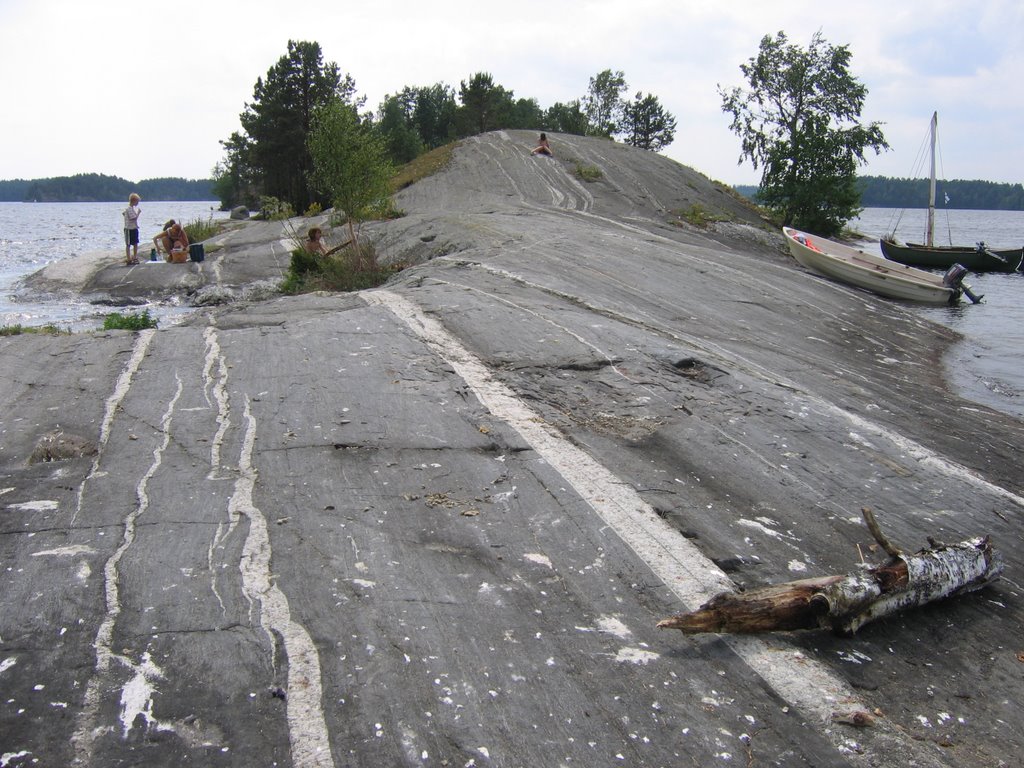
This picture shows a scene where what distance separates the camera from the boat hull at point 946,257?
34.9 metres

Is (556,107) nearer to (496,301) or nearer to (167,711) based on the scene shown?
(496,301)

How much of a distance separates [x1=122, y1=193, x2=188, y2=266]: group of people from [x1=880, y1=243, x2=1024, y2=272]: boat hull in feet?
97.6

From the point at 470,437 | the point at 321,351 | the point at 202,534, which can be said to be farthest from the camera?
the point at 321,351

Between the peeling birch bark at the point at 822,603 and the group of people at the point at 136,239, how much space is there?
2058 cm

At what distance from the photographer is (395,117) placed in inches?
2414

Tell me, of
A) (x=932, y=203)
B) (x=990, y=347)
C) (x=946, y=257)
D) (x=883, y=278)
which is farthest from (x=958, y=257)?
(x=990, y=347)

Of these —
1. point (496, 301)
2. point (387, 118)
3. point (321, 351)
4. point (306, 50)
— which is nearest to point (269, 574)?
point (321, 351)

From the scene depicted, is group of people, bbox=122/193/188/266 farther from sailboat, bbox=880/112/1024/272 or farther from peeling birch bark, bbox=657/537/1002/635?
sailboat, bbox=880/112/1024/272

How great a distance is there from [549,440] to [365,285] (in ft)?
30.1

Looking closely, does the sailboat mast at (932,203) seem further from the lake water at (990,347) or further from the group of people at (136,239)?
the group of people at (136,239)

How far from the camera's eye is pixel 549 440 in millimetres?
6000

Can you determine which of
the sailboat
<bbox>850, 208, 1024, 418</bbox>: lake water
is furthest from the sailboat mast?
<bbox>850, 208, 1024, 418</bbox>: lake water

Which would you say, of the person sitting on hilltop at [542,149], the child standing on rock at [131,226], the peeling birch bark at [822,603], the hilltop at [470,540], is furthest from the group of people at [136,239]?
the peeling birch bark at [822,603]

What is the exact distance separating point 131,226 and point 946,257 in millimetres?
33737
